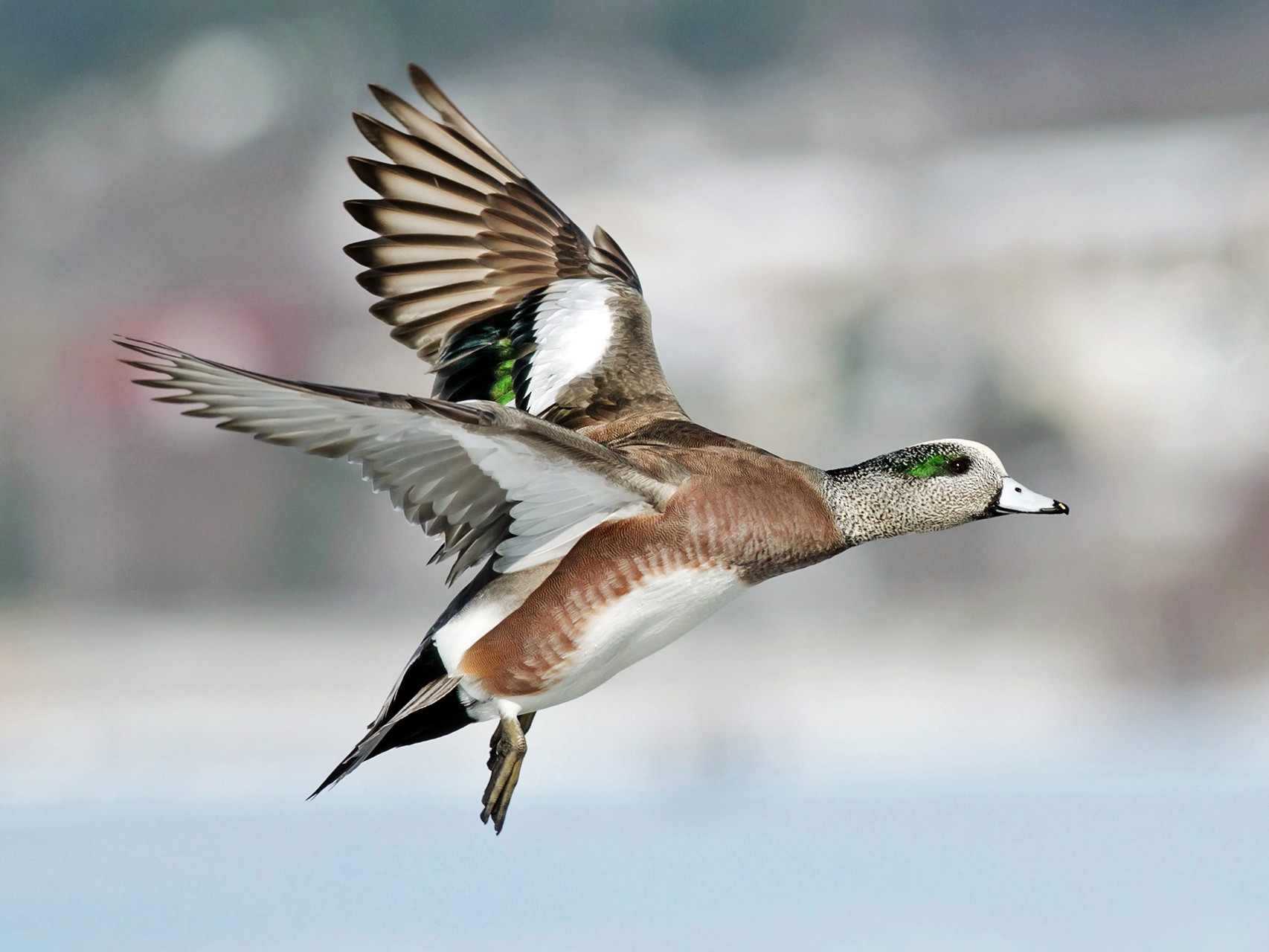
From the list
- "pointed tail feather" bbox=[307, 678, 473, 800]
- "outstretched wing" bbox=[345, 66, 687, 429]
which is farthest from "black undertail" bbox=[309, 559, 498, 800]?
"outstretched wing" bbox=[345, 66, 687, 429]

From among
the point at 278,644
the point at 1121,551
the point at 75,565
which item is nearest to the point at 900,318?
the point at 1121,551

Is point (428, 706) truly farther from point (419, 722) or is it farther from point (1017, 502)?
point (1017, 502)

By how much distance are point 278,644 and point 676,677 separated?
2067 mm

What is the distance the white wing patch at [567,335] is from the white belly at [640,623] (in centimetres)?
35

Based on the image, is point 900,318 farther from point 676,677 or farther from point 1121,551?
point 676,677

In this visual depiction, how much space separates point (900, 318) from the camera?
311 inches

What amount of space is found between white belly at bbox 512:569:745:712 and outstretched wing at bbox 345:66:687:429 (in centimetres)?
31

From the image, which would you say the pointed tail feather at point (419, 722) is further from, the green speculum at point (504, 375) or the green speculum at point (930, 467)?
the green speculum at point (930, 467)

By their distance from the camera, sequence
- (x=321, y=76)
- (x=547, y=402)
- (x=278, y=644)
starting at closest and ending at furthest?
(x=547, y=402) → (x=278, y=644) → (x=321, y=76)

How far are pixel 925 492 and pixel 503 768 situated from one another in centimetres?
50

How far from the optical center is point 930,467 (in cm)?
169

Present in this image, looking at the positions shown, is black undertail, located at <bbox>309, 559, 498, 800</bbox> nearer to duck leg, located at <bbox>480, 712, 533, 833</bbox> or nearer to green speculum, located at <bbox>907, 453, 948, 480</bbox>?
duck leg, located at <bbox>480, 712, 533, 833</bbox>

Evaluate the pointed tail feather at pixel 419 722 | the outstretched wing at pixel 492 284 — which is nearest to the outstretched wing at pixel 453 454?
the pointed tail feather at pixel 419 722

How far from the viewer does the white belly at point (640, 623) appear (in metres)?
1.51
